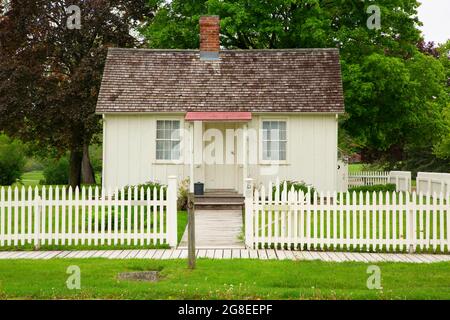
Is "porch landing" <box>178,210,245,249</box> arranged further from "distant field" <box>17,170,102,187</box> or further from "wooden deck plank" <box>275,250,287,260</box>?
"distant field" <box>17,170,102,187</box>

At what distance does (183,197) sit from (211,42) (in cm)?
717

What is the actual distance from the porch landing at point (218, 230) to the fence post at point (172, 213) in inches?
10.6

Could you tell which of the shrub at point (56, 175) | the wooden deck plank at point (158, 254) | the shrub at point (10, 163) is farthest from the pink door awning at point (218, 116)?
the shrub at point (56, 175)

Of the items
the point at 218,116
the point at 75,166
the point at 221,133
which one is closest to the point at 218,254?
the point at 218,116

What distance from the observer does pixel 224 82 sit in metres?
21.7

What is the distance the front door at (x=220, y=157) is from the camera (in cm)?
2086

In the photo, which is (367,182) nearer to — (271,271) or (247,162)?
(247,162)

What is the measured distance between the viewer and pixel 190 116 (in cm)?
1994

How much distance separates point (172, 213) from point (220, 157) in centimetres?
938

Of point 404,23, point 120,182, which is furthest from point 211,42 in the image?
point 404,23

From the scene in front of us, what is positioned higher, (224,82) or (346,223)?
(224,82)

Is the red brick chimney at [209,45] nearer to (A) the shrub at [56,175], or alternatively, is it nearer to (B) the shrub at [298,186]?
(B) the shrub at [298,186]

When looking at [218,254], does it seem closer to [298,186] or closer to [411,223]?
[411,223]

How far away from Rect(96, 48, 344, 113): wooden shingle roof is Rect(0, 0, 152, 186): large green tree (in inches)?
266
